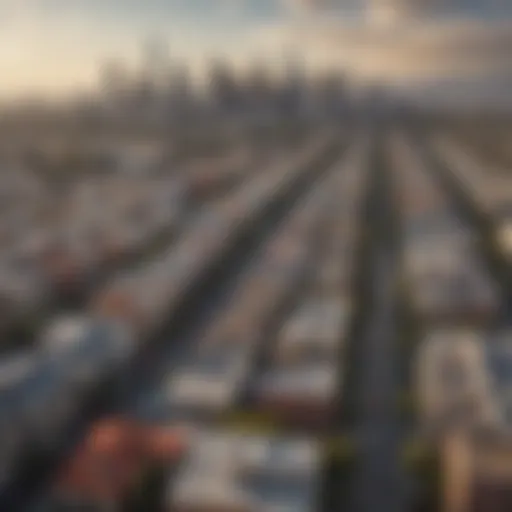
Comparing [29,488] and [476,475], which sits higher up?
[476,475]

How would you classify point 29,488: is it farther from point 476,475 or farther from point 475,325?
point 475,325

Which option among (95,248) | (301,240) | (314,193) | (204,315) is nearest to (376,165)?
(314,193)

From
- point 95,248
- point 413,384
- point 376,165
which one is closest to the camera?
point 413,384

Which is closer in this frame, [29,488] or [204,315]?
[29,488]

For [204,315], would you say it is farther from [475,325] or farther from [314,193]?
[314,193]

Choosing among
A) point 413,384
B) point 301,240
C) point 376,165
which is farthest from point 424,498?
point 376,165

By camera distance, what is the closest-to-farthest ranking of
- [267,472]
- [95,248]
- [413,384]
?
[267,472] → [413,384] → [95,248]

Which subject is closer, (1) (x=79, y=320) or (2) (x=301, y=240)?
(1) (x=79, y=320)

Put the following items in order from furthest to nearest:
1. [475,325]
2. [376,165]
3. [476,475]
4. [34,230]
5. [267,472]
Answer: [376,165] < [34,230] < [475,325] < [267,472] < [476,475]

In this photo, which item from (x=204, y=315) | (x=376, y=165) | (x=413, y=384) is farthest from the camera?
(x=376, y=165)
